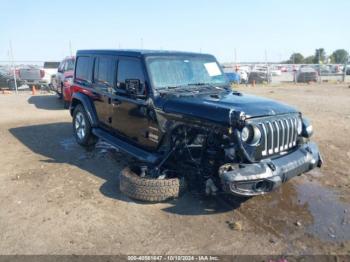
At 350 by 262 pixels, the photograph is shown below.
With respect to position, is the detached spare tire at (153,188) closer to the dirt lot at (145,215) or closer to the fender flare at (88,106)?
the dirt lot at (145,215)

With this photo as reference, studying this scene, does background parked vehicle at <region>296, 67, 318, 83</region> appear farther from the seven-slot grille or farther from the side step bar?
the seven-slot grille

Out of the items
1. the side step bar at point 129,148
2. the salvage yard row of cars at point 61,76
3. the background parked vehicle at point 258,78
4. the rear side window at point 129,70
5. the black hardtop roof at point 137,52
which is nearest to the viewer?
the side step bar at point 129,148

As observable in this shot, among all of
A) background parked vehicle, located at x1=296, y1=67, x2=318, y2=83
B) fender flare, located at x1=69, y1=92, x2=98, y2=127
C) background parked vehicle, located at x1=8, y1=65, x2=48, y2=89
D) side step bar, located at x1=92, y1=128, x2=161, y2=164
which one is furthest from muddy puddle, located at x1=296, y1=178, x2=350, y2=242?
background parked vehicle, located at x1=296, y1=67, x2=318, y2=83

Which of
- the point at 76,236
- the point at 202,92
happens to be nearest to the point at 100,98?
the point at 202,92

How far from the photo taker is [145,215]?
14.9ft

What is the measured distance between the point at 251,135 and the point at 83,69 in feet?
15.4

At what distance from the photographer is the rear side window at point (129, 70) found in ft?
18.5

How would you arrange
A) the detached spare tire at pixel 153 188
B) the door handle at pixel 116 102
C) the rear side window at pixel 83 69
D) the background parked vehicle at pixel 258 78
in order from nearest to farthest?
the detached spare tire at pixel 153 188, the door handle at pixel 116 102, the rear side window at pixel 83 69, the background parked vehicle at pixel 258 78

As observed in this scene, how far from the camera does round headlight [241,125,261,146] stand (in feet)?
14.1

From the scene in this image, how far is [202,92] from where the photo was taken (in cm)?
551

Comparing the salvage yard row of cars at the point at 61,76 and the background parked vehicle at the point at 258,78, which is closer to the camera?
the salvage yard row of cars at the point at 61,76

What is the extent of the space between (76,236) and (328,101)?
44.8 ft

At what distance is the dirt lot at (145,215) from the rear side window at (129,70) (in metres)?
1.53

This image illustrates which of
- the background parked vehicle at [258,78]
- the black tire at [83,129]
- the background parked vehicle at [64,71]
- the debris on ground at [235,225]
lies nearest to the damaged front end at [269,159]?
the debris on ground at [235,225]
